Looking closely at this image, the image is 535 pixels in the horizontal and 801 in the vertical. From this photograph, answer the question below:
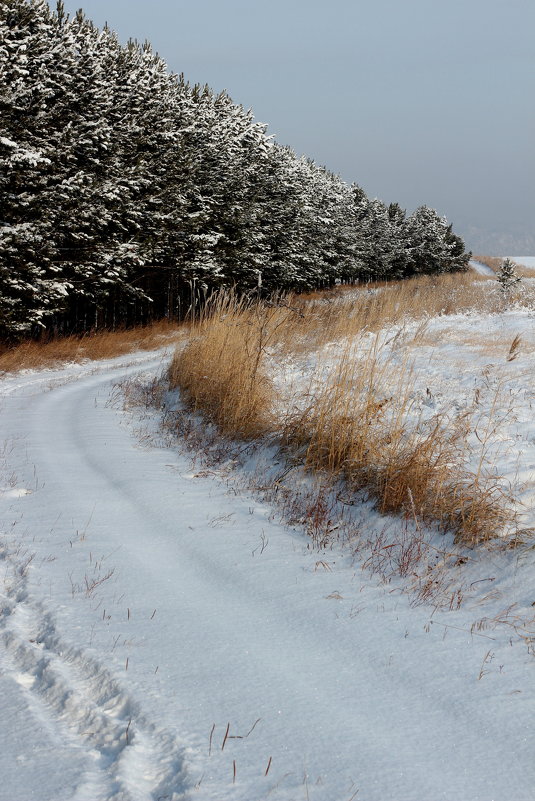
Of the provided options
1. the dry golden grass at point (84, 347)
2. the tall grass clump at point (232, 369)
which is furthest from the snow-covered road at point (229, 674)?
the dry golden grass at point (84, 347)

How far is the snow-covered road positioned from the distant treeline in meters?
5.43

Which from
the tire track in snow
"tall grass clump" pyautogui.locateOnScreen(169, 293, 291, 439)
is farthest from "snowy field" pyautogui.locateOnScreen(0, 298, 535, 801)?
"tall grass clump" pyautogui.locateOnScreen(169, 293, 291, 439)

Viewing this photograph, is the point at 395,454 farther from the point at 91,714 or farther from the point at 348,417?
the point at 91,714

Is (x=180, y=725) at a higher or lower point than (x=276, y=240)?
lower

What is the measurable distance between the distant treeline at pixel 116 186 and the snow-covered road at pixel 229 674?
17.8 ft

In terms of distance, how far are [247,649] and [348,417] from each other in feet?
10.9

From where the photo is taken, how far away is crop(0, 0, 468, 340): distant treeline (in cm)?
1594

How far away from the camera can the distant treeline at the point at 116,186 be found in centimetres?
1594

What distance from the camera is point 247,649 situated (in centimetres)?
317

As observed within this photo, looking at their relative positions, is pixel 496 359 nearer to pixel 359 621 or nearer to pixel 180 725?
pixel 359 621

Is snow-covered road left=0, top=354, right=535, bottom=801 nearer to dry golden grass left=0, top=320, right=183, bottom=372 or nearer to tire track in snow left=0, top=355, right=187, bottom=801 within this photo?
tire track in snow left=0, top=355, right=187, bottom=801

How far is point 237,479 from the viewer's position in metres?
6.31

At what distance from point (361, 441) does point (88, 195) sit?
15.5 meters

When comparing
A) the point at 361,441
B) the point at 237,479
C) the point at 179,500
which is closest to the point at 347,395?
the point at 361,441
